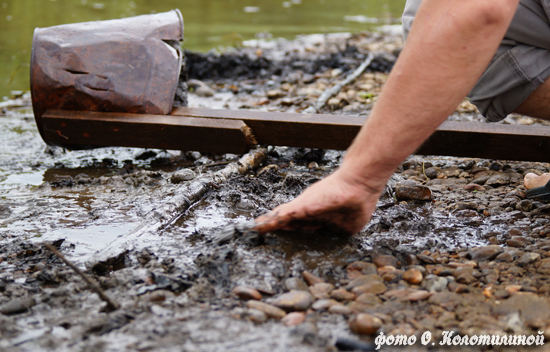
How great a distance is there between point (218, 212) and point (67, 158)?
1.65 m

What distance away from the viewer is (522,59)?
1.88m

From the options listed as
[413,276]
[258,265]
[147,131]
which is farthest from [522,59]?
[147,131]

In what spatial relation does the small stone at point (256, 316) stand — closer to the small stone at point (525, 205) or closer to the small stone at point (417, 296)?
the small stone at point (417, 296)

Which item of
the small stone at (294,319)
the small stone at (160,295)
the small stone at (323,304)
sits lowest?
the small stone at (160,295)

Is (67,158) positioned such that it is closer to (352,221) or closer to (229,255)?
(229,255)

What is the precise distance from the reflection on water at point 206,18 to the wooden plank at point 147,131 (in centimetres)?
257

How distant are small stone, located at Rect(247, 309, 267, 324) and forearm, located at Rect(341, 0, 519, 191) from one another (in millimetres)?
602

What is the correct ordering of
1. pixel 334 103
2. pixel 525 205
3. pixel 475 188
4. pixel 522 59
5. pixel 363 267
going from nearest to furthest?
1. pixel 363 267
2. pixel 522 59
3. pixel 525 205
4. pixel 475 188
5. pixel 334 103

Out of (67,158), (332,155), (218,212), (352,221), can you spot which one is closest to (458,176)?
(332,155)

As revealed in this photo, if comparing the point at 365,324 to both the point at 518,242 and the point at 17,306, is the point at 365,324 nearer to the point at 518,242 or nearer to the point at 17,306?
the point at 518,242

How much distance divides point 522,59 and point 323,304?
1315mm

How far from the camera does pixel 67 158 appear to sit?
325 centimetres

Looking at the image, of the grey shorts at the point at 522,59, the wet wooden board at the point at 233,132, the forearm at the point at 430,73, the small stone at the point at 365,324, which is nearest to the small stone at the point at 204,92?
the wet wooden board at the point at 233,132

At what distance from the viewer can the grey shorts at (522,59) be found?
1.83 metres
